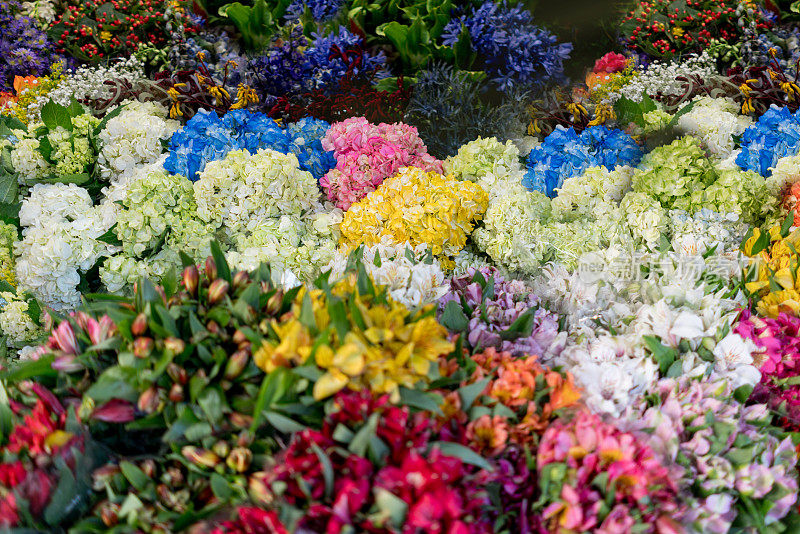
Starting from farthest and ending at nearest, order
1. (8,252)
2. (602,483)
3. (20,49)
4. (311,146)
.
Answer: (20,49) → (311,146) → (8,252) → (602,483)

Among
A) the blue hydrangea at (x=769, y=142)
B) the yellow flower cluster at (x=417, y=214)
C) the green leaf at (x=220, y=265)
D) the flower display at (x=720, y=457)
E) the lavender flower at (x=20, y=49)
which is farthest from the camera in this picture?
the lavender flower at (x=20, y=49)

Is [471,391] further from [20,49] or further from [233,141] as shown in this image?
[20,49]

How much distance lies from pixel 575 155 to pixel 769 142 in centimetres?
73

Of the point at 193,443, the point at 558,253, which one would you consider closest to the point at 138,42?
the point at 558,253

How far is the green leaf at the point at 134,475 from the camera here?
2.95 ft

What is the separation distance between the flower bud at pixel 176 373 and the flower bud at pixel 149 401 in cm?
3

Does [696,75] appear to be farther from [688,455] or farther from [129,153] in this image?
[129,153]

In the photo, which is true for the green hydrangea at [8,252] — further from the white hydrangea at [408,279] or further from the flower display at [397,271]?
the white hydrangea at [408,279]

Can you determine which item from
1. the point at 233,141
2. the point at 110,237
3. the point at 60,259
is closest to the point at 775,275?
the point at 233,141

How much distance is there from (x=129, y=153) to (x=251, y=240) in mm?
730

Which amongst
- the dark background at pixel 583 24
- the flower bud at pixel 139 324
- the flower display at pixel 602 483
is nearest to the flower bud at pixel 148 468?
the flower bud at pixel 139 324

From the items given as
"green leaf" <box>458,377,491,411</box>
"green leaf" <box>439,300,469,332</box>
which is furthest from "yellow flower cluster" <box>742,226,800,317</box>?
"green leaf" <box>458,377,491,411</box>

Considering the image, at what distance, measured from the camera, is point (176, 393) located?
942 mm

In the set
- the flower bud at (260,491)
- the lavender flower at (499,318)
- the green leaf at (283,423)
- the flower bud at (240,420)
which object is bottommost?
the lavender flower at (499,318)
